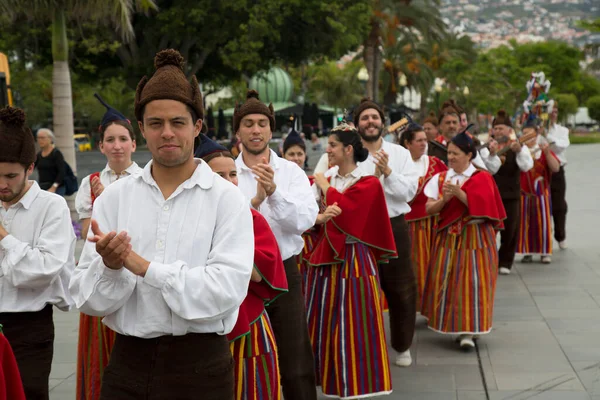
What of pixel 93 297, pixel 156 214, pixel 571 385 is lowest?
pixel 571 385

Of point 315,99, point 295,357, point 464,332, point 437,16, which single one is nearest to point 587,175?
point 437,16

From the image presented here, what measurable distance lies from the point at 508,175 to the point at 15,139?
24.7 feet

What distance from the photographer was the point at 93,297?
3.04 metres

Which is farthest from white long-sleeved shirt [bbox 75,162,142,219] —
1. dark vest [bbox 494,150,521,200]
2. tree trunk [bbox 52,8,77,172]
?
tree trunk [bbox 52,8,77,172]

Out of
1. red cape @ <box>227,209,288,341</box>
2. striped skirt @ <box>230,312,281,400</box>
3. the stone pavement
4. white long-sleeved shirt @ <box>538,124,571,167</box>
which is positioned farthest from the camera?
white long-sleeved shirt @ <box>538,124,571,167</box>

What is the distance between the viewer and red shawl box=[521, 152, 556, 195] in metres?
11.7

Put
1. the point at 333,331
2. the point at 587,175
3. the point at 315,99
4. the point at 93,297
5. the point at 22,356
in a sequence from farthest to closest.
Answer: the point at 315,99 < the point at 587,175 < the point at 333,331 < the point at 22,356 < the point at 93,297

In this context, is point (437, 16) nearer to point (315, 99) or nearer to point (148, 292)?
point (315, 99)

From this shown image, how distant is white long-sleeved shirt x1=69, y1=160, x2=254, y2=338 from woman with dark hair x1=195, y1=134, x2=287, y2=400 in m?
0.64

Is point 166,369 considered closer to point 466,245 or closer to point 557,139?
point 466,245

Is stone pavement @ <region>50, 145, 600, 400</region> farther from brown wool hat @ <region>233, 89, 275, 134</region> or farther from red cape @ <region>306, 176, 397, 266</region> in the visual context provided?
brown wool hat @ <region>233, 89, 275, 134</region>

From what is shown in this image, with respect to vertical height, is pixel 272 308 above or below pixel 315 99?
below

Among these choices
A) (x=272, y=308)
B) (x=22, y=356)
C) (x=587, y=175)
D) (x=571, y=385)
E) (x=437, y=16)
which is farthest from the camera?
(x=437, y=16)

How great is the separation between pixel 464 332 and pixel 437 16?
36.2m
